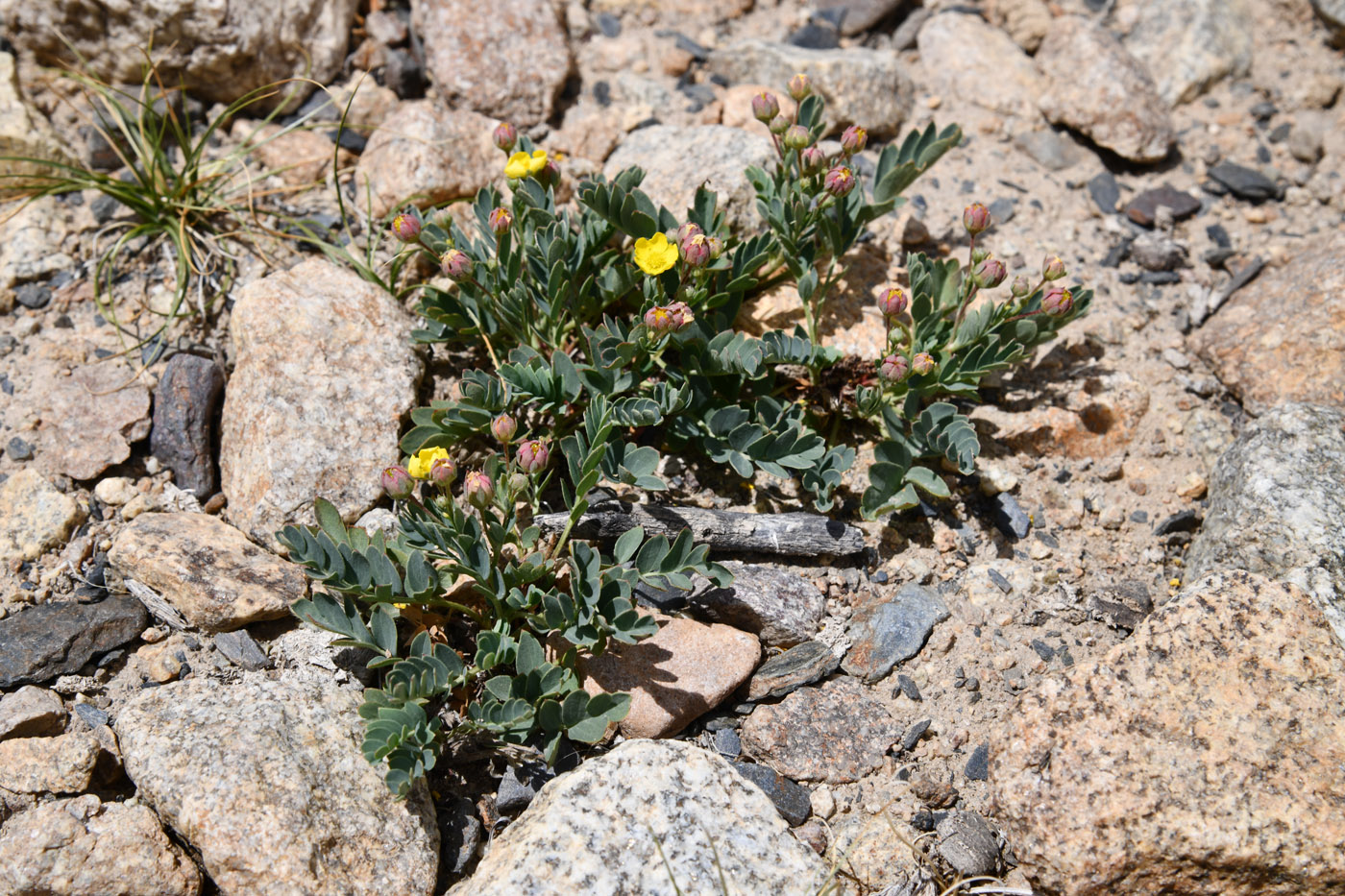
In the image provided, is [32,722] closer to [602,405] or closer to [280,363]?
[280,363]

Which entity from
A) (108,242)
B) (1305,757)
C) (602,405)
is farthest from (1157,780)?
(108,242)

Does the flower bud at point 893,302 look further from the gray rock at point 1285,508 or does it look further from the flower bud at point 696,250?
the gray rock at point 1285,508

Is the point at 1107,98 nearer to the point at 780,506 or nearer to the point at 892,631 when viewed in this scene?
the point at 780,506

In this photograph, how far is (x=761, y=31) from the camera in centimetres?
580

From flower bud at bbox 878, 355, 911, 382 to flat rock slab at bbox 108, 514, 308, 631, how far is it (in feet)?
7.88

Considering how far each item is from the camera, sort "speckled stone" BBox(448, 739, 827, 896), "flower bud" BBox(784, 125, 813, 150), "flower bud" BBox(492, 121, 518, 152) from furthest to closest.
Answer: "flower bud" BBox(492, 121, 518, 152) < "flower bud" BBox(784, 125, 813, 150) < "speckled stone" BBox(448, 739, 827, 896)

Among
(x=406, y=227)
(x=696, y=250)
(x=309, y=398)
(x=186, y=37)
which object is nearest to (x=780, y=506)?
(x=696, y=250)

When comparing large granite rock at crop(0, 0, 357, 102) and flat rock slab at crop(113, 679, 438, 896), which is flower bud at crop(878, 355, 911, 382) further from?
large granite rock at crop(0, 0, 357, 102)

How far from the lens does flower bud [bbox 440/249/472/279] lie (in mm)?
3602

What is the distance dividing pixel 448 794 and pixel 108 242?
10.9 ft

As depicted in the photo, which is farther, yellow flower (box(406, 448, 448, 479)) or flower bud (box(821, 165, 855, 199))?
flower bud (box(821, 165, 855, 199))

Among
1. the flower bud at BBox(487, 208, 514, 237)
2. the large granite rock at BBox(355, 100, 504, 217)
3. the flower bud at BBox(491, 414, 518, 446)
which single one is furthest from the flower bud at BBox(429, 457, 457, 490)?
the large granite rock at BBox(355, 100, 504, 217)

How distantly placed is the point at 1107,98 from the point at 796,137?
97.2 inches

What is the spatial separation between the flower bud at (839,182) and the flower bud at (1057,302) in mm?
918
